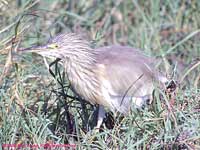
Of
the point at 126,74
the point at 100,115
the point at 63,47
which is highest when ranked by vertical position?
the point at 63,47

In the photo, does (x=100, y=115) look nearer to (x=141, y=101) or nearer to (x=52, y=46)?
(x=141, y=101)

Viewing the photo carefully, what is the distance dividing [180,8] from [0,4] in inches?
89.3

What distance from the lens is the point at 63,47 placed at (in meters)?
4.99

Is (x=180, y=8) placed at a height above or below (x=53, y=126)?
above

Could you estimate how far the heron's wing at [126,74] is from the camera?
497 centimetres

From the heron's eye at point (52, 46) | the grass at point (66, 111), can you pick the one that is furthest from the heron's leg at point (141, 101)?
the heron's eye at point (52, 46)

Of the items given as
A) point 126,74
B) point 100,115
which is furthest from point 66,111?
point 126,74

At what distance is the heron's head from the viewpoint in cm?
494

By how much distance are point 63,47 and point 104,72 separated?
0.97 ft

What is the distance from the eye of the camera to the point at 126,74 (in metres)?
4.99

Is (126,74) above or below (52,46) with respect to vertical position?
below

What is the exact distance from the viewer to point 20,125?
15.4ft

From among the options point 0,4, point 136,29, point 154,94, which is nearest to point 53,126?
point 154,94

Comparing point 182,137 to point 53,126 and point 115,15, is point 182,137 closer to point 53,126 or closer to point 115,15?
point 53,126
